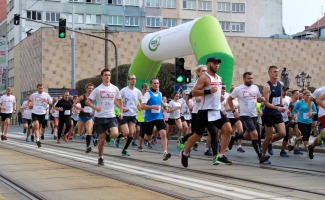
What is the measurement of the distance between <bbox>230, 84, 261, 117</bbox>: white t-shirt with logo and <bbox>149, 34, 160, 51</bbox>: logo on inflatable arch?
1229cm

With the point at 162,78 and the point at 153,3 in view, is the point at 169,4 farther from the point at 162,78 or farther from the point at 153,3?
the point at 162,78

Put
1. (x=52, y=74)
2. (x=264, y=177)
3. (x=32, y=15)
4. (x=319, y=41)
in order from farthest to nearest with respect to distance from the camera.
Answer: (x=32, y=15)
(x=319, y=41)
(x=52, y=74)
(x=264, y=177)

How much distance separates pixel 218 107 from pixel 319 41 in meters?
59.4

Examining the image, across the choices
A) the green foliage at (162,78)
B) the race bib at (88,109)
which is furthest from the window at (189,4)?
the race bib at (88,109)

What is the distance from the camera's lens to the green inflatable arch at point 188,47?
21.2 meters

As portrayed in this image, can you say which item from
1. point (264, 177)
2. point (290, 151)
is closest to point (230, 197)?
point (264, 177)

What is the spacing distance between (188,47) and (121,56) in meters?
38.2

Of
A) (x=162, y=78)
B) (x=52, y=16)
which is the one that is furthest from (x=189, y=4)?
(x=162, y=78)

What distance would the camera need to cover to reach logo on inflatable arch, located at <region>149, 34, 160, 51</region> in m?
25.2

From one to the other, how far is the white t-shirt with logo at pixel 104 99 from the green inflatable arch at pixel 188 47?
9.04 metres

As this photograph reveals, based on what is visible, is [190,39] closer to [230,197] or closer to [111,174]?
[111,174]

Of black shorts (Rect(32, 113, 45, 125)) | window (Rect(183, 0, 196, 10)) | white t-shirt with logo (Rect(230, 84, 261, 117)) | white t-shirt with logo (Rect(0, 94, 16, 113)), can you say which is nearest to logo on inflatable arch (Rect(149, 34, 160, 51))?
white t-shirt with logo (Rect(0, 94, 16, 113))

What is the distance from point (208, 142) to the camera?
15070mm

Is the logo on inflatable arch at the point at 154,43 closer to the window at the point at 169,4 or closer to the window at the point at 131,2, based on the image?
the window at the point at 131,2
